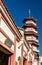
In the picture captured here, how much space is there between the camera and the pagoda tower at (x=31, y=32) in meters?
37.0

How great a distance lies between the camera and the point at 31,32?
3794cm

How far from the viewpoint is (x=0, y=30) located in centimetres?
1195

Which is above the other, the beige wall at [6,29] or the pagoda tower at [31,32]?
the pagoda tower at [31,32]

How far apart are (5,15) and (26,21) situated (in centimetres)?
2677

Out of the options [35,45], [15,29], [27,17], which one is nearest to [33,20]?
[27,17]

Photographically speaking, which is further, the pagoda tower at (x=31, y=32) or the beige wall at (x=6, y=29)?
the pagoda tower at (x=31, y=32)

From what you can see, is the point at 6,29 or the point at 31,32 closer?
the point at 6,29

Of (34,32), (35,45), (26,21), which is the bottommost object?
(35,45)

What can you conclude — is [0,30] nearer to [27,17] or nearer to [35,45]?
[35,45]

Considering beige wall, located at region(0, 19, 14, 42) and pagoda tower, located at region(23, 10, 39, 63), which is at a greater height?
pagoda tower, located at region(23, 10, 39, 63)

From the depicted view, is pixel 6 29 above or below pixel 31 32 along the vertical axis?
below

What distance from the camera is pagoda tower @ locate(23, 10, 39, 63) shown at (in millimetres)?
36969

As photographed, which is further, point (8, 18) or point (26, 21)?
point (26, 21)

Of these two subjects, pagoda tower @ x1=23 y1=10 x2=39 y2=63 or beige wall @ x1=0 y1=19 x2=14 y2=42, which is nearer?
beige wall @ x1=0 y1=19 x2=14 y2=42
